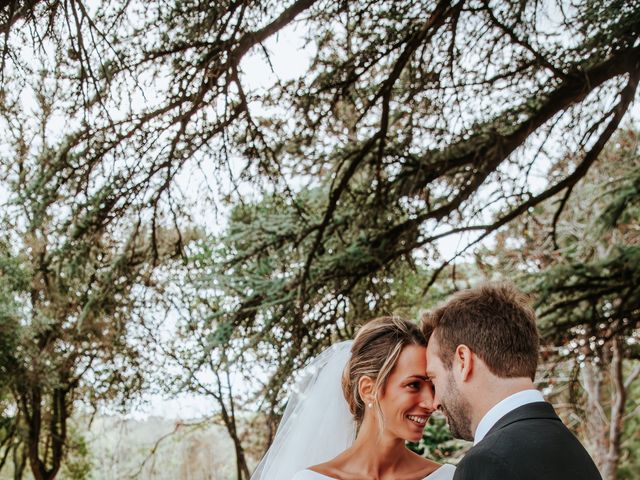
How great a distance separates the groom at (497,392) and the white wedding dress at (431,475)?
2.46ft

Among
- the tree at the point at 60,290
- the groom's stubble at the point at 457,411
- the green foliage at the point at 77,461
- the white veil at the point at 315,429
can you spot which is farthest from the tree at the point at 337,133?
the green foliage at the point at 77,461

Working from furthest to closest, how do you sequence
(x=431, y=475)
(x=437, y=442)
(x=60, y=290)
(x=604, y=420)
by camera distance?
(x=604, y=420)
(x=437, y=442)
(x=60, y=290)
(x=431, y=475)

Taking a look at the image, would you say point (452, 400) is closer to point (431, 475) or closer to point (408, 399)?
point (408, 399)

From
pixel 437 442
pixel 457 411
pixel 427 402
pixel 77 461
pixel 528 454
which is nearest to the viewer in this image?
pixel 528 454

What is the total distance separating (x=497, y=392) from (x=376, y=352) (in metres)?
0.99

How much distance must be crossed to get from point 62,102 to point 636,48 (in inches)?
146

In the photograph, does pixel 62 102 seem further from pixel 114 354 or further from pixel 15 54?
pixel 114 354

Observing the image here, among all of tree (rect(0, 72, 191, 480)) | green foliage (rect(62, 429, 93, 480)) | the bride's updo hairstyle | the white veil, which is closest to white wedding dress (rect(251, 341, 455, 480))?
the white veil

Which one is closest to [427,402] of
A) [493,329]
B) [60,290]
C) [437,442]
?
[493,329]

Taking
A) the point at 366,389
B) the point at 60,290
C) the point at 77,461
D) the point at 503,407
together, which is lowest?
the point at 503,407

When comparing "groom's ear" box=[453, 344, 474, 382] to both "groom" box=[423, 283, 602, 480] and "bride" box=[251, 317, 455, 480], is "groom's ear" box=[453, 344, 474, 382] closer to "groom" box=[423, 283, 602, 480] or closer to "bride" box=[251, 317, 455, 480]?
"groom" box=[423, 283, 602, 480]

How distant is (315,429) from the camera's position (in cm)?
341

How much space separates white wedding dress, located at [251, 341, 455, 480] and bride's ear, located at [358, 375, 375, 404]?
0.29 m

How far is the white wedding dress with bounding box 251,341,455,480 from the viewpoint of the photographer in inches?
131
